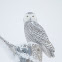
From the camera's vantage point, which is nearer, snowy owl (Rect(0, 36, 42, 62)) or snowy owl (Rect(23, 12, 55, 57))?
snowy owl (Rect(0, 36, 42, 62))

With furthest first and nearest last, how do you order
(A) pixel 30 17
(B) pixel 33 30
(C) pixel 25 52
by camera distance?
(A) pixel 30 17 → (B) pixel 33 30 → (C) pixel 25 52

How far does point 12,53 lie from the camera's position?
8.03 ft

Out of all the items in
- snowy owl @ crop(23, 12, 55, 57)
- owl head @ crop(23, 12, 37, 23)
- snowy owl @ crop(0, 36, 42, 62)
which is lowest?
snowy owl @ crop(23, 12, 55, 57)

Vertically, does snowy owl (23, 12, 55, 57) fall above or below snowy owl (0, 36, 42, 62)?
below

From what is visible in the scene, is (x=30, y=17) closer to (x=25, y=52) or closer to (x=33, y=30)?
(x=33, y=30)

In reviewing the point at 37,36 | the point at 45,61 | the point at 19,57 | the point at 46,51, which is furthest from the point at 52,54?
the point at 37,36

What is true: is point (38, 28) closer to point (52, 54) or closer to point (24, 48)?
point (52, 54)

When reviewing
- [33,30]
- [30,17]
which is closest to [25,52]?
[33,30]

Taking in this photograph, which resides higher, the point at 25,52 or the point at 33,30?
the point at 25,52

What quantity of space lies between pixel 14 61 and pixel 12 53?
12 cm

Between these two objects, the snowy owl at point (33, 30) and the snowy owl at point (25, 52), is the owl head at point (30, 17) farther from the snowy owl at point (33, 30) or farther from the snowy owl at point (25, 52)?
the snowy owl at point (25, 52)

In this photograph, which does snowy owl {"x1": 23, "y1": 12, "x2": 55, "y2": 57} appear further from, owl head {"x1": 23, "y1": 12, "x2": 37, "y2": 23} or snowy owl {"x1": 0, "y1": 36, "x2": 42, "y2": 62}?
snowy owl {"x1": 0, "y1": 36, "x2": 42, "y2": 62}

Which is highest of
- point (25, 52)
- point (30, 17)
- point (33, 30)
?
point (25, 52)

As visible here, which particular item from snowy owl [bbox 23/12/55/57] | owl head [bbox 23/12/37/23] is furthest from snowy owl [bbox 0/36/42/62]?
owl head [bbox 23/12/37/23]
